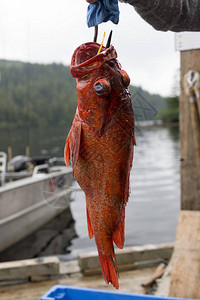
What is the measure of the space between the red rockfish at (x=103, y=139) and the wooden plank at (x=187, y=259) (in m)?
2.33

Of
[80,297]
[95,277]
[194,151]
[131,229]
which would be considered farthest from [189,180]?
[131,229]

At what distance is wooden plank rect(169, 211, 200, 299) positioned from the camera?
10.7 feet

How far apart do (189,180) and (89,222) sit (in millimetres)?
2715

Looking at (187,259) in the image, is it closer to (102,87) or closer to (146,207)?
(102,87)

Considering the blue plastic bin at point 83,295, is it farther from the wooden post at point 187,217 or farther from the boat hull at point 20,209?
the boat hull at point 20,209

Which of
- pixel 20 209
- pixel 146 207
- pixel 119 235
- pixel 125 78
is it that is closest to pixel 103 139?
pixel 125 78

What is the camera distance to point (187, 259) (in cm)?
345

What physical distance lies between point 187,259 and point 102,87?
9.20ft

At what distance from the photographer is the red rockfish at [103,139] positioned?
3.76 ft

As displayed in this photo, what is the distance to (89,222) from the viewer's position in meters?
1.29

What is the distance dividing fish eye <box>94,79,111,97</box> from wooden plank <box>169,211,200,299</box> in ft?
8.82

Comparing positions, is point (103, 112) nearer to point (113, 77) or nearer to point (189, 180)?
point (113, 77)

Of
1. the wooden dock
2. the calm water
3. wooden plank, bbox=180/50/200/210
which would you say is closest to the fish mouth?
the calm water

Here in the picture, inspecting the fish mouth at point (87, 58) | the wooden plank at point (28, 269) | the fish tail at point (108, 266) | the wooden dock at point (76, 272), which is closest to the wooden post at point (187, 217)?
the wooden dock at point (76, 272)
